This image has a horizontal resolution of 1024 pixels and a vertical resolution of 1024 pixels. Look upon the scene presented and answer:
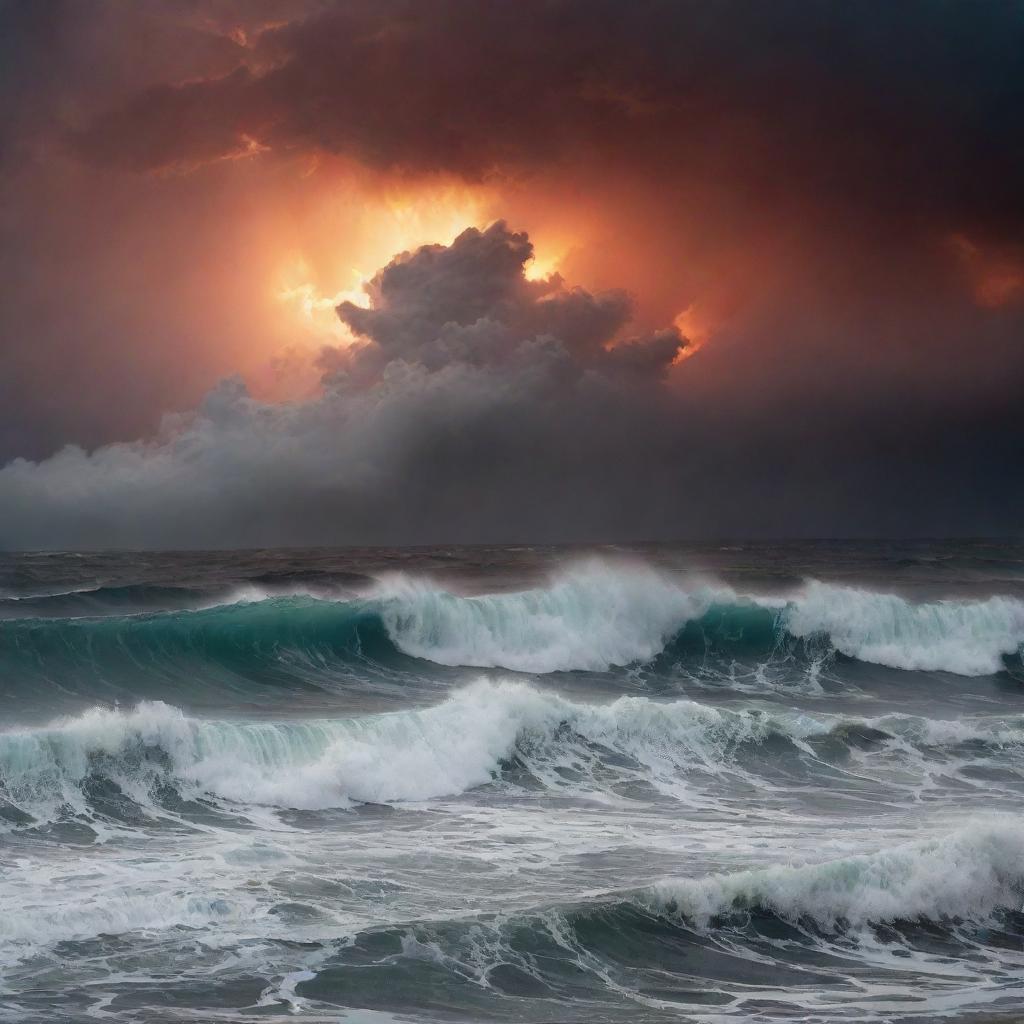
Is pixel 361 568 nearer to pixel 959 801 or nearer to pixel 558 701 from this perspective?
pixel 558 701

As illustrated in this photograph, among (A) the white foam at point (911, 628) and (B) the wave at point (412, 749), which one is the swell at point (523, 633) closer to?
(A) the white foam at point (911, 628)

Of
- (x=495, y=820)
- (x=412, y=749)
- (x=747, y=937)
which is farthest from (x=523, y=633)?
(x=747, y=937)

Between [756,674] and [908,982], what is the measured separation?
1995 centimetres

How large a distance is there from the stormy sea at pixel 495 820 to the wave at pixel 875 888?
0.11 ft

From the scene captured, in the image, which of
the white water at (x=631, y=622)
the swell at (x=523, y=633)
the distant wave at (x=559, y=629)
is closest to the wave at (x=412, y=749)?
the swell at (x=523, y=633)

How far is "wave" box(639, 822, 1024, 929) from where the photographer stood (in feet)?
39.1

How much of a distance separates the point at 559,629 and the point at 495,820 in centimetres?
1585

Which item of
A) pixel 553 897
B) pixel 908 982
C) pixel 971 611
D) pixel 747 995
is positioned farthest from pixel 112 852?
pixel 971 611

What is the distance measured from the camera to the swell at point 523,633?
1035 inches

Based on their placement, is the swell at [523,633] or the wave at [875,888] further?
the swell at [523,633]

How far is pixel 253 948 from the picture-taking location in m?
10.4

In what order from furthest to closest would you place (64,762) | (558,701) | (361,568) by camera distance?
(361,568) < (558,701) < (64,762)

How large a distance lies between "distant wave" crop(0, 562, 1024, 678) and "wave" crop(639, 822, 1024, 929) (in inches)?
672

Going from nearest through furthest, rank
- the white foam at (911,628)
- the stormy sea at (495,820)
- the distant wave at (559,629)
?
the stormy sea at (495,820) → the distant wave at (559,629) → the white foam at (911,628)
